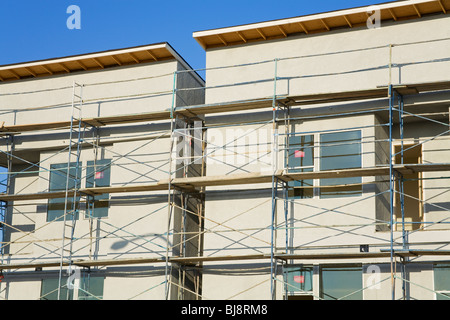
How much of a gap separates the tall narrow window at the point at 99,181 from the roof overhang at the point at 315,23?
15.2 feet

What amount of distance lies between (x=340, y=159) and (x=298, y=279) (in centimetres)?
331

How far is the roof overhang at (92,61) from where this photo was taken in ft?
68.0

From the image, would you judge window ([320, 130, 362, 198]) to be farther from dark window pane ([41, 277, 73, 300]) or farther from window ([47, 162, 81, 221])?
dark window pane ([41, 277, 73, 300])

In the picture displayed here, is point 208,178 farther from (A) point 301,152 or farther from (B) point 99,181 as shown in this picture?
(B) point 99,181

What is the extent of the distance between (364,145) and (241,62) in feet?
14.6

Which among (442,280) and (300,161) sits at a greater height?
(300,161)

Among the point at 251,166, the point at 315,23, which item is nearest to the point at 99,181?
the point at 251,166

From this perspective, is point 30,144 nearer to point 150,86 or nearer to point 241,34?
point 150,86

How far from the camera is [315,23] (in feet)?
63.0

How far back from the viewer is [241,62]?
20250 mm

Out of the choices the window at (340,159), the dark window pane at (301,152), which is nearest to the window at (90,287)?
the dark window pane at (301,152)

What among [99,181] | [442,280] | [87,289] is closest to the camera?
[442,280]
